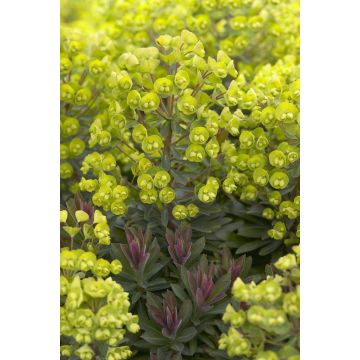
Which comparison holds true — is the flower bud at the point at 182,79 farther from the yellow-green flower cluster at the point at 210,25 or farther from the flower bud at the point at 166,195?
the yellow-green flower cluster at the point at 210,25

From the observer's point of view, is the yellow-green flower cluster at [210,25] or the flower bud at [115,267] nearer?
the flower bud at [115,267]

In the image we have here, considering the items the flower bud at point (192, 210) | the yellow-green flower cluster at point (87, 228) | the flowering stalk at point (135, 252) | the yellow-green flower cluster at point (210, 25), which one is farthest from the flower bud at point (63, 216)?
the yellow-green flower cluster at point (210, 25)

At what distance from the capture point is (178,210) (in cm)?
103

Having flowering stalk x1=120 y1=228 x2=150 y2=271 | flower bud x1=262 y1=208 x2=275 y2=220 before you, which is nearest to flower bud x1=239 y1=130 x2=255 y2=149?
flower bud x1=262 y1=208 x2=275 y2=220

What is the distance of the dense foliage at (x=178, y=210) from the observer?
876mm

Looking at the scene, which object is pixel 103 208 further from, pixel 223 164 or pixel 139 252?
pixel 223 164

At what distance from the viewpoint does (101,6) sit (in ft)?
4.66

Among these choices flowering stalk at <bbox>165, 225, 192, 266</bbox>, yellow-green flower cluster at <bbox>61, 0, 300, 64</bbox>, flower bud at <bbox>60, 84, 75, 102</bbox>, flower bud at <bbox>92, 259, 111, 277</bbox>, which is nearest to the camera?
flower bud at <bbox>92, 259, 111, 277</bbox>

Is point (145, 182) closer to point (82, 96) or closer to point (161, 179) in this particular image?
point (161, 179)

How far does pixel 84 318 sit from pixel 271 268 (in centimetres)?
30

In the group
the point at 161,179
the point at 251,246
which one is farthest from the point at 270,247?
the point at 161,179

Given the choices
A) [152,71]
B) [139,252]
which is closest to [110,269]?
[139,252]

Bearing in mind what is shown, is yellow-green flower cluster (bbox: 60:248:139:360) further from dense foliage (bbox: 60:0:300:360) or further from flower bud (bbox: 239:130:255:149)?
flower bud (bbox: 239:130:255:149)

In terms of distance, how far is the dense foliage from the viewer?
0.88 meters
